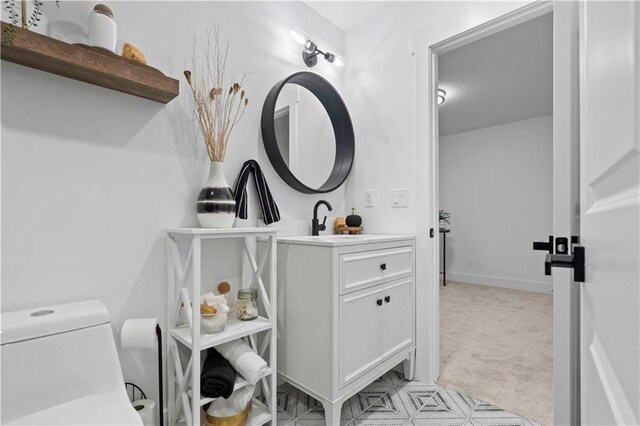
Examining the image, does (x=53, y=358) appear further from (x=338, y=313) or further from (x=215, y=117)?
(x=215, y=117)

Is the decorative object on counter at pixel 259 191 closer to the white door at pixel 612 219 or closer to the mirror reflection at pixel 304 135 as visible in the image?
the mirror reflection at pixel 304 135

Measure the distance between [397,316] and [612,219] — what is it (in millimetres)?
1570

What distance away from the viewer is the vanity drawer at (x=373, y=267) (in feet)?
4.92

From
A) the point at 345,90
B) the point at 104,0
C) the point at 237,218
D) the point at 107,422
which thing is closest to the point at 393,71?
the point at 345,90

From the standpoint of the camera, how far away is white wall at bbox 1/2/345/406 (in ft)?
3.57

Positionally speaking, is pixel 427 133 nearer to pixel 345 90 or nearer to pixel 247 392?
pixel 345 90

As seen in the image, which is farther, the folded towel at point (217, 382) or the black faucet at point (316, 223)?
the black faucet at point (316, 223)

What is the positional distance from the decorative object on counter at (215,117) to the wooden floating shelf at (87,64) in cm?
19

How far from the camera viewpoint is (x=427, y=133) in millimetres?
1929

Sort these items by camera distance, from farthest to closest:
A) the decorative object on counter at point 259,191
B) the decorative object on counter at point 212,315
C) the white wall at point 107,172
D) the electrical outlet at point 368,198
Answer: the electrical outlet at point 368,198 → the decorative object on counter at point 259,191 → the decorative object on counter at point 212,315 → the white wall at point 107,172

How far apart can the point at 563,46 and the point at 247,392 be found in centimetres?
165

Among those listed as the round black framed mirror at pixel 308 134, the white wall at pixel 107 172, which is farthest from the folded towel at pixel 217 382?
the round black framed mirror at pixel 308 134

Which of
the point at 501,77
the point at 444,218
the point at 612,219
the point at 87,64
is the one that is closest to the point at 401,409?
the point at 612,219

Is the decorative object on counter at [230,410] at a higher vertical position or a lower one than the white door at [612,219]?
lower
